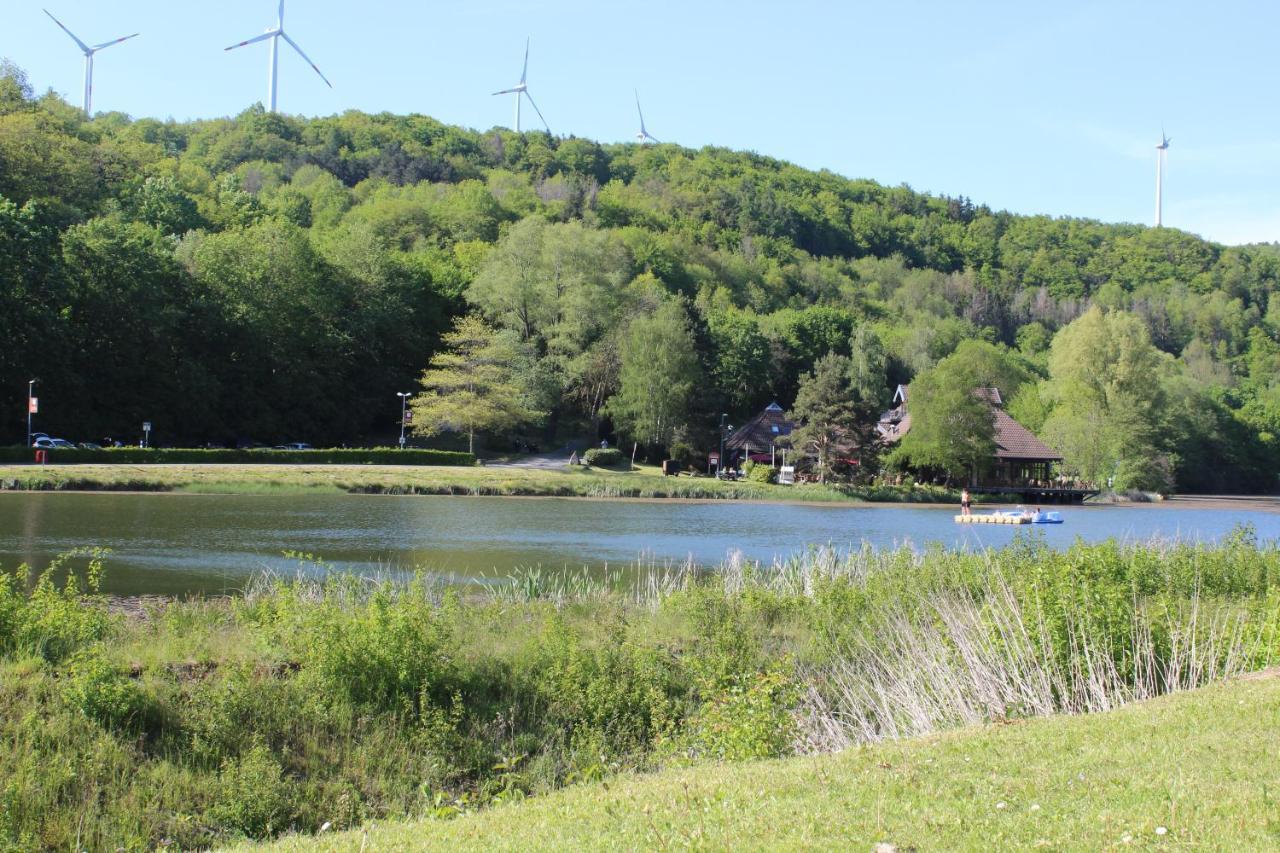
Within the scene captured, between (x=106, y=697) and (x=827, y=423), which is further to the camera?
(x=827, y=423)

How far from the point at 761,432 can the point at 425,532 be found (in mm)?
57550

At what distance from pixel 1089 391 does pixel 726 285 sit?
58.2 meters

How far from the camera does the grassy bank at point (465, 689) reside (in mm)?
11172

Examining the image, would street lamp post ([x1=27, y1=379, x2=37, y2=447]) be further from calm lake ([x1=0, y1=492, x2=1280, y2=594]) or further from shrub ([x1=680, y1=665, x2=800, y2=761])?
shrub ([x1=680, y1=665, x2=800, y2=761])

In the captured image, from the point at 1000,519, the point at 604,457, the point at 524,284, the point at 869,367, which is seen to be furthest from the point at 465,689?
the point at 869,367

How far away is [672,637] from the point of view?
1672 centimetres

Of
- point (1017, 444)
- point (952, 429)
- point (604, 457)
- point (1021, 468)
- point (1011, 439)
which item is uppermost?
point (952, 429)

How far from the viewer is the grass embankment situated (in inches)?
1874

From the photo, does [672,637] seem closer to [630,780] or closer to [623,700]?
[623,700]

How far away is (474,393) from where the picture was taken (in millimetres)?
80812

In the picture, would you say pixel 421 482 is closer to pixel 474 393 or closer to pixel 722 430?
pixel 474 393

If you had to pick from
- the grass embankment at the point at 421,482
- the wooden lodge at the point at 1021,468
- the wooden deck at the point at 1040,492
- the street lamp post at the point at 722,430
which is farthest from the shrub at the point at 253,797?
the wooden deck at the point at 1040,492

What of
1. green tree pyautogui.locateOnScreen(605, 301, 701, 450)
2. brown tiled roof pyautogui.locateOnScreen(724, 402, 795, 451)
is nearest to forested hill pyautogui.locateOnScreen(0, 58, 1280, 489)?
green tree pyautogui.locateOnScreen(605, 301, 701, 450)

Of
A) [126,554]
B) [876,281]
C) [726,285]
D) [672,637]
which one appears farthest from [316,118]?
[672,637]
